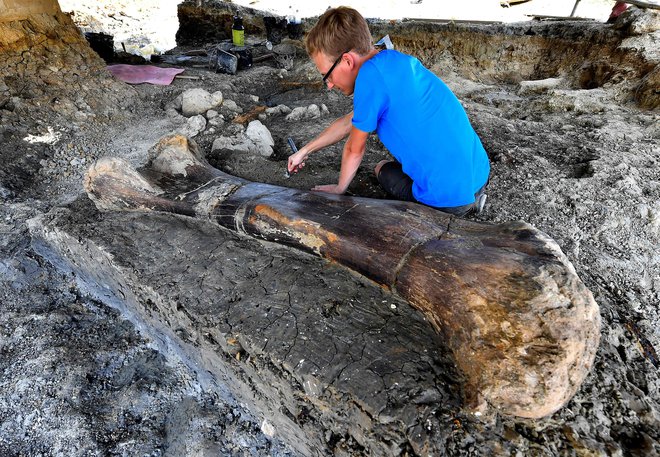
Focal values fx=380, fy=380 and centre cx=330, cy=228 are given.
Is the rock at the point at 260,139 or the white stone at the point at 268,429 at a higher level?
the rock at the point at 260,139

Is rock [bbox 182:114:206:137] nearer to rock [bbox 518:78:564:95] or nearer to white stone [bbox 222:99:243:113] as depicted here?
white stone [bbox 222:99:243:113]

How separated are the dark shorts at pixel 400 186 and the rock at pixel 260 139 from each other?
1.18 meters

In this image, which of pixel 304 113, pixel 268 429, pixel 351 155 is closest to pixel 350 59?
pixel 351 155

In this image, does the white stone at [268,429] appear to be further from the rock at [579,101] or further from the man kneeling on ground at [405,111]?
the rock at [579,101]

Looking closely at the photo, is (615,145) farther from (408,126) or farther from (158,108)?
(158,108)

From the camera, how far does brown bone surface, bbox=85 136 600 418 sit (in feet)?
3.83

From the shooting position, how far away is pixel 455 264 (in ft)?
4.65

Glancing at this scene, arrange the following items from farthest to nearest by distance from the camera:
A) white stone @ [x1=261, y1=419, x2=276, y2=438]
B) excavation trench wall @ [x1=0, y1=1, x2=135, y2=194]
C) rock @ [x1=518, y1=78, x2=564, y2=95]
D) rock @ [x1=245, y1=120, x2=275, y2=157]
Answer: rock @ [x1=518, y1=78, x2=564, y2=95] < rock @ [x1=245, y1=120, x2=275, y2=157] < excavation trench wall @ [x1=0, y1=1, x2=135, y2=194] < white stone @ [x1=261, y1=419, x2=276, y2=438]

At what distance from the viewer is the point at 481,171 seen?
1950 millimetres

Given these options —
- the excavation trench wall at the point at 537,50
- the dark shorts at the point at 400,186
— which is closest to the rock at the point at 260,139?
the dark shorts at the point at 400,186

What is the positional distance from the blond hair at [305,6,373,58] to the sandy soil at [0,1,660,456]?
3.07ft

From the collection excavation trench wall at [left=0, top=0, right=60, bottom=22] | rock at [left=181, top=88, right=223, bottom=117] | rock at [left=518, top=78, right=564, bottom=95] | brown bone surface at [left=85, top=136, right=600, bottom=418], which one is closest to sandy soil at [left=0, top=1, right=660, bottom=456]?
brown bone surface at [left=85, top=136, right=600, bottom=418]

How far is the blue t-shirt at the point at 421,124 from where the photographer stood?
5.36 ft

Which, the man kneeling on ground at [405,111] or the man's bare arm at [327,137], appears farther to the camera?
the man's bare arm at [327,137]
